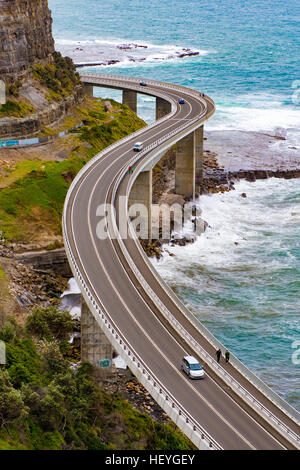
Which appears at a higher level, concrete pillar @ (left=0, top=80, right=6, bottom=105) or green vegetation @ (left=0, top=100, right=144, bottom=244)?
concrete pillar @ (left=0, top=80, right=6, bottom=105)

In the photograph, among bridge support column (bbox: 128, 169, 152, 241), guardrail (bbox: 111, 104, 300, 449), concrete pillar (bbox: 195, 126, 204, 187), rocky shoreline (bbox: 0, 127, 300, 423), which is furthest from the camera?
concrete pillar (bbox: 195, 126, 204, 187)

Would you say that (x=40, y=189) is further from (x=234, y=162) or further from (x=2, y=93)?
(x=234, y=162)

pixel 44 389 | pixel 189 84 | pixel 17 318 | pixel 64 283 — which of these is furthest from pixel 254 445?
pixel 189 84

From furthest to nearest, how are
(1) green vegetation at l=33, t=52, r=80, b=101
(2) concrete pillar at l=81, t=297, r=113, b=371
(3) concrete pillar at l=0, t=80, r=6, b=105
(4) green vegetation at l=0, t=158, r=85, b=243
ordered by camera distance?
(1) green vegetation at l=33, t=52, r=80, b=101
(3) concrete pillar at l=0, t=80, r=6, b=105
(4) green vegetation at l=0, t=158, r=85, b=243
(2) concrete pillar at l=81, t=297, r=113, b=371

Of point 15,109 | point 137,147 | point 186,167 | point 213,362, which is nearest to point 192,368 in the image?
point 213,362

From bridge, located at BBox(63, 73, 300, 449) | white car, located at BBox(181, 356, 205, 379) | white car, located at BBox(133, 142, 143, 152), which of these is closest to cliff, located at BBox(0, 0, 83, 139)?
bridge, located at BBox(63, 73, 300, 449)

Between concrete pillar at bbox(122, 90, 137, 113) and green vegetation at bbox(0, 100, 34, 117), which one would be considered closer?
green vegetation at bbox(0, 100, 34, 117)

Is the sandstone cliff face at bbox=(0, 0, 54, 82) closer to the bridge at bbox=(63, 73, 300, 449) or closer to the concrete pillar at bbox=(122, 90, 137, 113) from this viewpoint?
the bridge at bbox=(63, 73, 300, 449)
